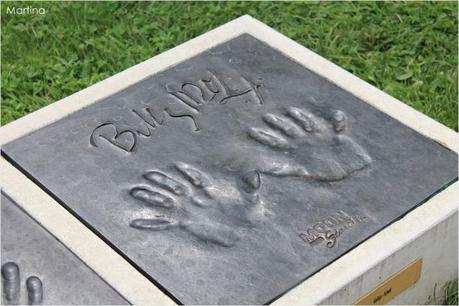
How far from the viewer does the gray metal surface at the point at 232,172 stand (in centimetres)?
246

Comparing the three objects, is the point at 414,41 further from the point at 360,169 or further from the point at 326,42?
the point at 360,169

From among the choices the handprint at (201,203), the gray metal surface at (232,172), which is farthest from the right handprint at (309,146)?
the handprint at (201,203)

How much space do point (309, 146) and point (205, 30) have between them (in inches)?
48.1

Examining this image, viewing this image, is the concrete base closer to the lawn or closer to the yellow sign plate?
the yellow sign plate

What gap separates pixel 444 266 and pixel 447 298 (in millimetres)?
127

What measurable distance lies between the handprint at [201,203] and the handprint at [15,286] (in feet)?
0.98

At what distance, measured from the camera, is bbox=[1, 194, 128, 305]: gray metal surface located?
2367 millimetres
